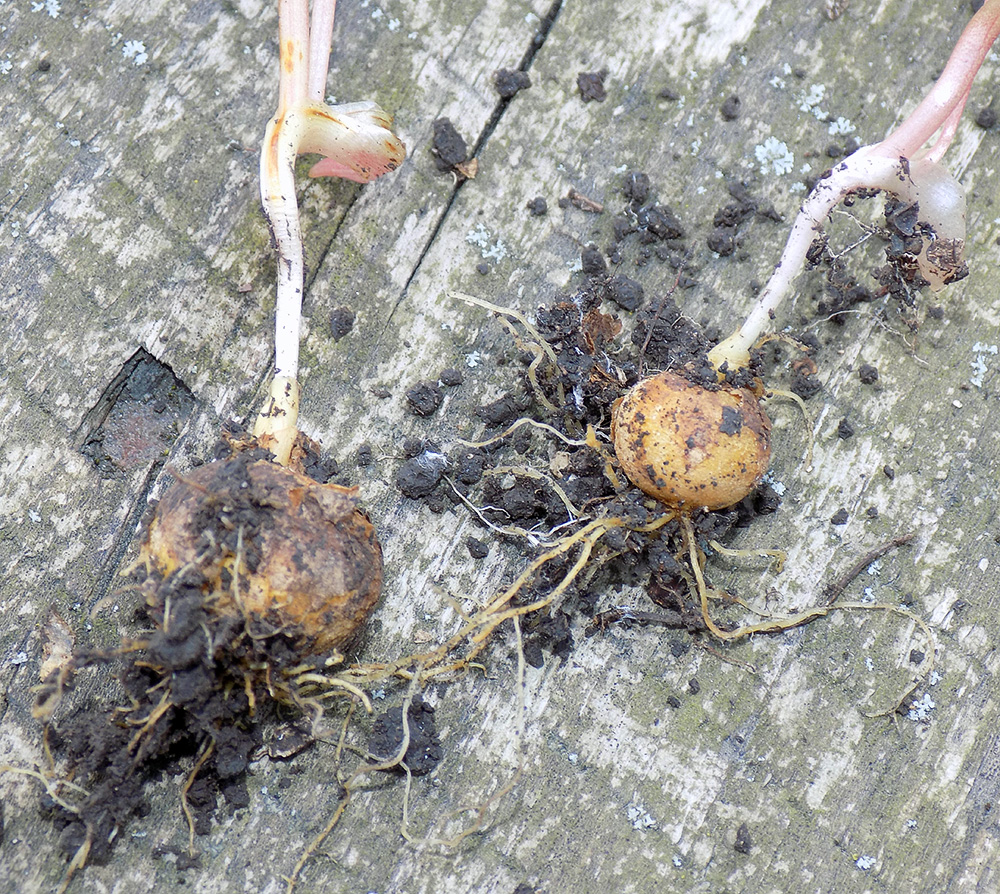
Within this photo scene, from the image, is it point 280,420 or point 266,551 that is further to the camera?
point 280,420

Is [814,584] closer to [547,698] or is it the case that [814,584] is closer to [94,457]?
[547,698]

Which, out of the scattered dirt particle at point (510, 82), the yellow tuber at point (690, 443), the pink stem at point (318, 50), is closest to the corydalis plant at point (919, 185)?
the yellow tuber at point (690, 443)

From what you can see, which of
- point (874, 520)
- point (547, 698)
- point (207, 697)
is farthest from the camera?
point (874, 520)

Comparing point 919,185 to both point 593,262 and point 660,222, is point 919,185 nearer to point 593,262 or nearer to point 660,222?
point 660,222

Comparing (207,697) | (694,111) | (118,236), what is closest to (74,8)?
(118,236)

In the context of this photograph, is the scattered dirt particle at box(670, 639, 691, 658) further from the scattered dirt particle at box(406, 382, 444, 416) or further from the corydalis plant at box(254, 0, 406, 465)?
the corydalis plant at box(254, 0, 406, 465)

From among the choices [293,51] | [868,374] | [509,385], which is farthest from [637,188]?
[293,51]
